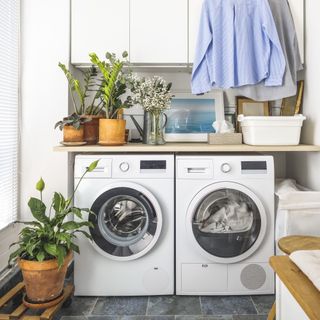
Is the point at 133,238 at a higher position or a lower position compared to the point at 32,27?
lower

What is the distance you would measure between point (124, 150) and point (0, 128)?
0.81 meters

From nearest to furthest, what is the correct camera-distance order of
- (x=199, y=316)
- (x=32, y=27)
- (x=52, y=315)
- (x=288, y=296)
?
(x=288, y=296) < (x=52, y=315) < (x=199, y=316) < (x=32, y=27)

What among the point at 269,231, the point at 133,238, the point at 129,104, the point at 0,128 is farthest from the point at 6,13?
the point at 269,231

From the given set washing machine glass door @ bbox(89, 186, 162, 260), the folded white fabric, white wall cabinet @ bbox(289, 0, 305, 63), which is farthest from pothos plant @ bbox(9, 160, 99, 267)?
white wall cabinet @ bbox(289, 0, 305, 63)

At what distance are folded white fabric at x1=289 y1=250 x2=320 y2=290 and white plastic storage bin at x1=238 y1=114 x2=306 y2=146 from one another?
3.47 feet

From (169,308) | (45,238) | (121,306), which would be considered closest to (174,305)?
(169,308)

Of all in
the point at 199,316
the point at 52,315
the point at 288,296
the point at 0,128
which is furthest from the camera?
the point at 0,128

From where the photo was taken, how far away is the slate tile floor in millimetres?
1779

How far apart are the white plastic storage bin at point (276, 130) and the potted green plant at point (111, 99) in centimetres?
89

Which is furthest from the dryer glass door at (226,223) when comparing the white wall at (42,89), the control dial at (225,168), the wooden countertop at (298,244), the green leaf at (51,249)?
the white wall at (42,89)

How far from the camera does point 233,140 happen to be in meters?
2.19

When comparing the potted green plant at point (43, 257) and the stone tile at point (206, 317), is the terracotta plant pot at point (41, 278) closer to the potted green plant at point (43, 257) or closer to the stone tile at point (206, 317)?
the potted green plant at point (43, 257)

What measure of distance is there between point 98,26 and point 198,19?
2.42ft

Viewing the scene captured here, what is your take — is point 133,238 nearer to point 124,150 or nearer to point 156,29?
point 124,150
